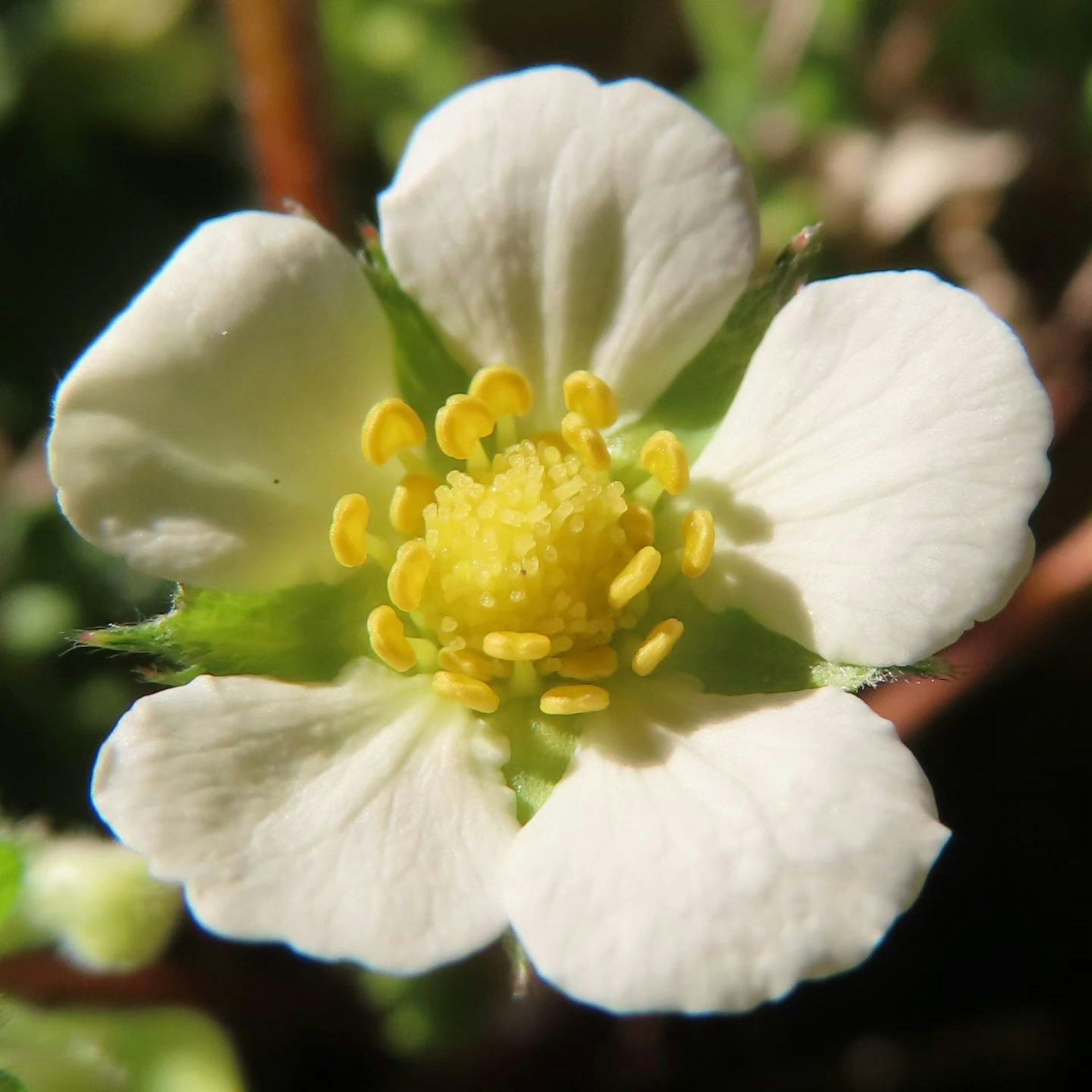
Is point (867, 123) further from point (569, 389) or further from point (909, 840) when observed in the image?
point (909, 840)

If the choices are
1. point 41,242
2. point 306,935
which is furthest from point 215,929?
point 41,242

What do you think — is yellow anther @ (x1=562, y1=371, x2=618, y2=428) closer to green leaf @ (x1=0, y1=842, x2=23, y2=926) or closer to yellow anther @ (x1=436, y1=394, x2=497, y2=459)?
yellow anther @ (x1=436, y1=394, x2=497, y2=459)

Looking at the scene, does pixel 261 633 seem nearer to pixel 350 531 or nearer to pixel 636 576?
pixel 350 531

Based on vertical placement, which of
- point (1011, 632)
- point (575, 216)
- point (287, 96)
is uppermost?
point (575, 216)

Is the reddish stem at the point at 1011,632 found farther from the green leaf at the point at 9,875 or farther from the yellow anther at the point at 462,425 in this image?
the green leaf at the point at 9,875

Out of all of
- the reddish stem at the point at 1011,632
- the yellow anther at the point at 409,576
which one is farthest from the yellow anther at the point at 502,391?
the reddish stem at the point at 1011,632

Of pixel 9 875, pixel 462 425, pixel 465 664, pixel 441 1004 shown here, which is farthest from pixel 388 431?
pixel 441 1004

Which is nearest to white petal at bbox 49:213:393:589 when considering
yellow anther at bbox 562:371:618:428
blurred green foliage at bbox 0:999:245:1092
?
yellow anther at bbox 562:371:618:428
